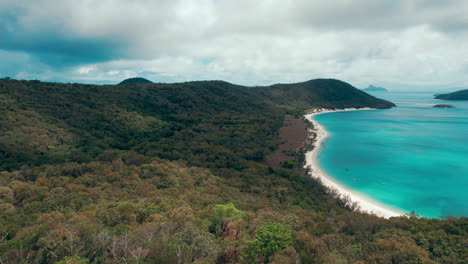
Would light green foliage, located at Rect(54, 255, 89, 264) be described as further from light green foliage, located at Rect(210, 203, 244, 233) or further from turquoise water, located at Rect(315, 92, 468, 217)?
turquoise water, located at Rect(315, 92, 468, 217)

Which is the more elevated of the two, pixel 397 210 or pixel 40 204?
A: pixel 40 204

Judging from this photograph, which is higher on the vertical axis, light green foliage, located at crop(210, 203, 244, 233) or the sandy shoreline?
light green foliage, located at crop(210, 203, 244, 233)

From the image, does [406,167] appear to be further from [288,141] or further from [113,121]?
[113,121]

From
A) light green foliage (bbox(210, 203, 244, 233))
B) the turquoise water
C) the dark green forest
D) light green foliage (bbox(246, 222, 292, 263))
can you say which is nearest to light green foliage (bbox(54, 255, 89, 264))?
the dark green forest

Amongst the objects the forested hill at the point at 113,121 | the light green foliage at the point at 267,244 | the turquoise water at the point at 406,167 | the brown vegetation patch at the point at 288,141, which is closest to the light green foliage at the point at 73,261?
the light green foliage at the point at 267,244

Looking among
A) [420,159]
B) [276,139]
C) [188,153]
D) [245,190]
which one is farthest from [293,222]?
[420,159]

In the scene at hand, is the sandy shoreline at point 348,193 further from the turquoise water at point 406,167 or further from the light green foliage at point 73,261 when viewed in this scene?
the light green foliage at point 73,261

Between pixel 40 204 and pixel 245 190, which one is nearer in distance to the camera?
pixel 40 204

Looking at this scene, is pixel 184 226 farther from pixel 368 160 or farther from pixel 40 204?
pixel 368 160
